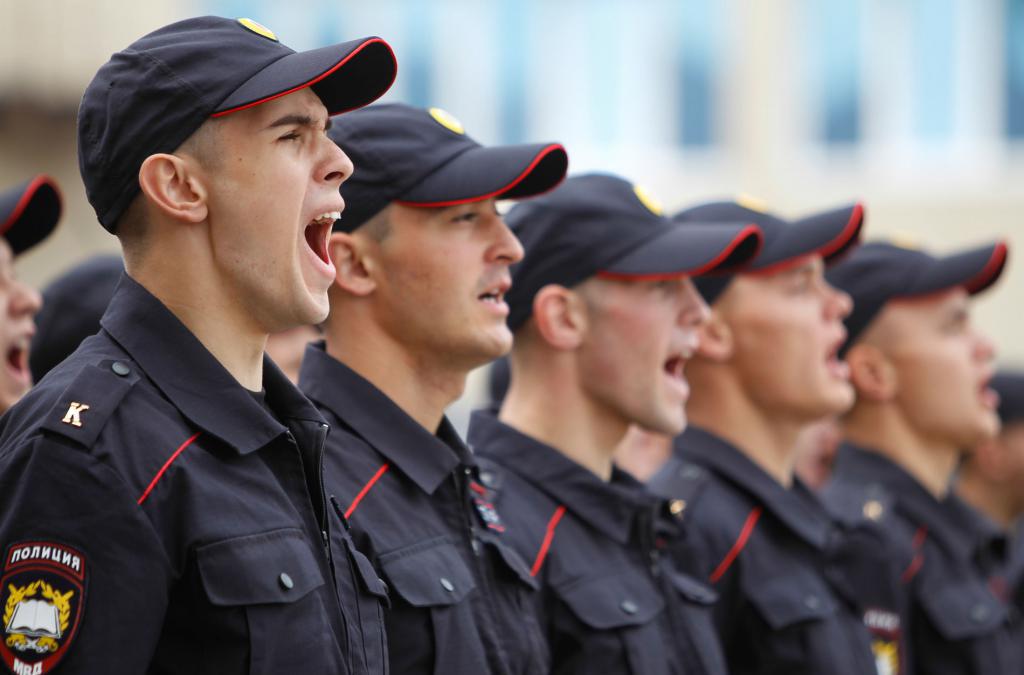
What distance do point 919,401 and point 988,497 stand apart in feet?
6.55

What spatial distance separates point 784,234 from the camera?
4992 millimetres

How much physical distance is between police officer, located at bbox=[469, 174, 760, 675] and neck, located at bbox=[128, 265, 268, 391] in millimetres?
1271

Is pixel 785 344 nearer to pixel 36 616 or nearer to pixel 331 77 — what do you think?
pixel 331 77

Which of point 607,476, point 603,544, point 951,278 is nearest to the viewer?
point 603,544

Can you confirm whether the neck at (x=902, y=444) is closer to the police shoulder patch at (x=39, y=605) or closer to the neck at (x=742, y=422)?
the neck at (x=742, y=422)

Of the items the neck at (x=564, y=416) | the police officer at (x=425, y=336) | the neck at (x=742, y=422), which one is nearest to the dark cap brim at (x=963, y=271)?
the neck at (x=742, y=422)

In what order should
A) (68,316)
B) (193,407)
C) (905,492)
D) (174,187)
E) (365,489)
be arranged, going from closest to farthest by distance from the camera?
(193,407) → (174,187) → (365,489) → (68,316) → (905,492)

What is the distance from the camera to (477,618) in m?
3.27

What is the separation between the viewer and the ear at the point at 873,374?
5625 millimetres

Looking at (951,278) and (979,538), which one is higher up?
(951,278)

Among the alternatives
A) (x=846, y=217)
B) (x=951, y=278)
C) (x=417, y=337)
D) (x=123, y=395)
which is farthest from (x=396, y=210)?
(x=951, y=278)

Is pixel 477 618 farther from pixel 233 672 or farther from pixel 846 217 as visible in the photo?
pixel 846 217

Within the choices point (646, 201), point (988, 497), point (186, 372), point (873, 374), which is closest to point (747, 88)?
point (988, 497)

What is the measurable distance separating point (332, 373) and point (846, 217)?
2.13 metres
